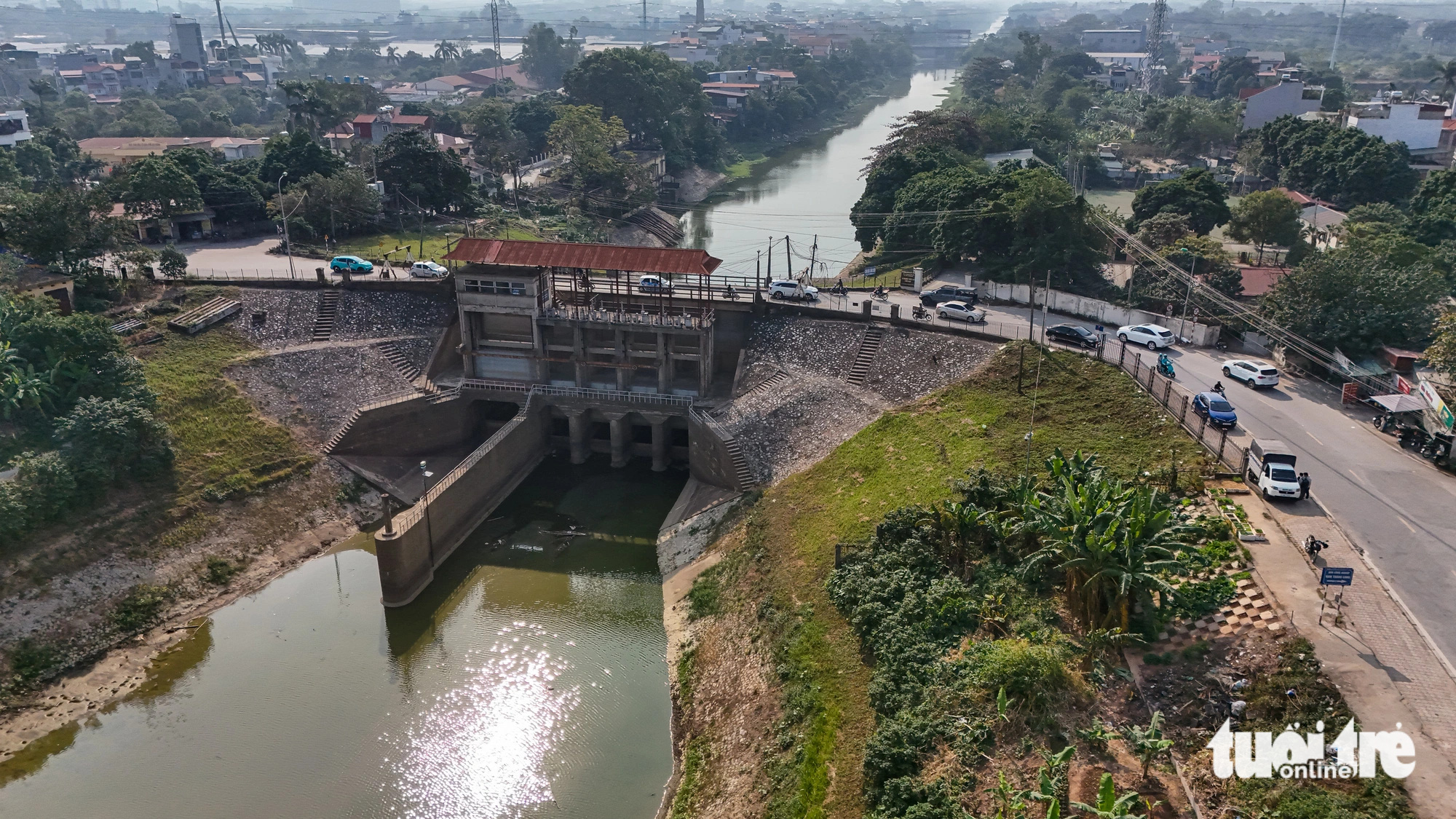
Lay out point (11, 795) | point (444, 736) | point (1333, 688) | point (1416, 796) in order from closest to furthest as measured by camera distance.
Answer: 1. point (1416, 796)
2. point (1333, 688)
3. point (11, 795)
4. point (444, 736)

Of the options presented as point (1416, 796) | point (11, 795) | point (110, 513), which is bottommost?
point (11, 795)

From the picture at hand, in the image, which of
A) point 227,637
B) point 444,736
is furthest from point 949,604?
point 227,637

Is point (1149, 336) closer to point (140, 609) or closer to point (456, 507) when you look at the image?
point (456, 507)

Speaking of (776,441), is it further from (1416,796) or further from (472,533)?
(1416,796)

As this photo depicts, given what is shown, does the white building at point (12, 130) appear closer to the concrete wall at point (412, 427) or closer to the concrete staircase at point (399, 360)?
the concrete staircase at point (399, 360)

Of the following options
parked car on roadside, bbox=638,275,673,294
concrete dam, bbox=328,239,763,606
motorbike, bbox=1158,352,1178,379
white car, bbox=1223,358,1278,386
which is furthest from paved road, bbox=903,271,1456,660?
parked car on roadside, bbox=638,275,673,294

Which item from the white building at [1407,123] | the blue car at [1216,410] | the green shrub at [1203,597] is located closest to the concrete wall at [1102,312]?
the blue car at [1216,410]
